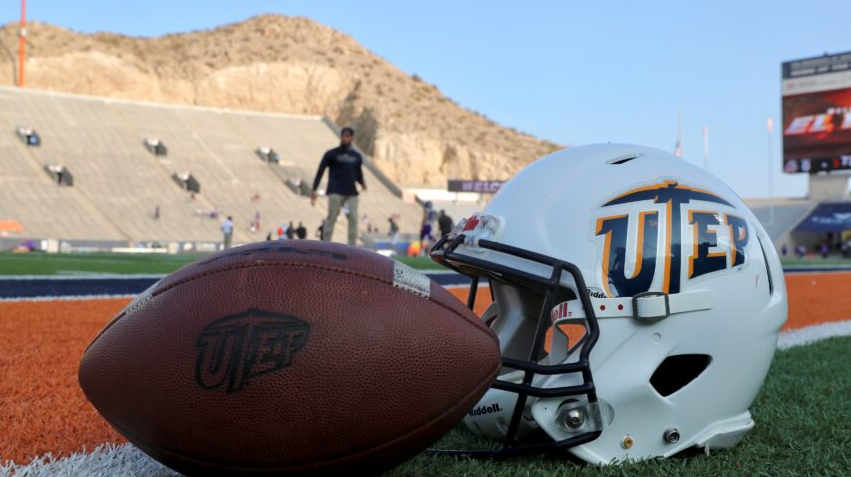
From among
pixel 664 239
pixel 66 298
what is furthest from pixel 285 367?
pixel 66 298

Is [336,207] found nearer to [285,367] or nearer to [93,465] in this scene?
[93,465]

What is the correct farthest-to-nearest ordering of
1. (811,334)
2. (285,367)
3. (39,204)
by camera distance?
(39,204), (811,334), (285,367)

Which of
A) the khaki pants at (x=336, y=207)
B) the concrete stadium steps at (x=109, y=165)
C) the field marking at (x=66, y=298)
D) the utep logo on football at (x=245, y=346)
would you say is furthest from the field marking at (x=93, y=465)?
the concrete stadium steps at (x=109, y=165)

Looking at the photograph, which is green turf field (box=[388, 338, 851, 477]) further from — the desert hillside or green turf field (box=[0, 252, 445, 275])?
the desert hillside

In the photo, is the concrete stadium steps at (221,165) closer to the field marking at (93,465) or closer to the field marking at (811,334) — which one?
the field marking at (811,334)

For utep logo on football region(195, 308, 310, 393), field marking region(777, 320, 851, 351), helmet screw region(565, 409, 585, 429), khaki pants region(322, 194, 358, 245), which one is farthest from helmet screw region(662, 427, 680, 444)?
khaki pants region(322, 194, 358, 245)

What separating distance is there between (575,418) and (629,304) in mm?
250

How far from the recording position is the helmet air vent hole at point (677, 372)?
5.47 feet

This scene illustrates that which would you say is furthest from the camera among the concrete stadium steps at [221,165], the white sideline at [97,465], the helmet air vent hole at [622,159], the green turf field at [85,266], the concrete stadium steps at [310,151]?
the concrete stadium steps at [310,151]

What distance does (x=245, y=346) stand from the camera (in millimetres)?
1229

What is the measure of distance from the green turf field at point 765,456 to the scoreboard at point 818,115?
28529 mm

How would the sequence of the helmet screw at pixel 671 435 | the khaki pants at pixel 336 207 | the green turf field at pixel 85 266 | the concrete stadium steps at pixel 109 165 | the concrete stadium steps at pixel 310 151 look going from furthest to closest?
the concrete stadium steps at pixel 310 151 → the concrete stadium steps at pixel 109 165 → the green turf field at pixel 85 266 → the khaki pants at pixel 336 207 → the helmet screw at pixel 671 435

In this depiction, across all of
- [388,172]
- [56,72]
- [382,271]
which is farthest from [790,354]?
[56,72]

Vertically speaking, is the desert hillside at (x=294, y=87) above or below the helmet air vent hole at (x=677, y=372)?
above
